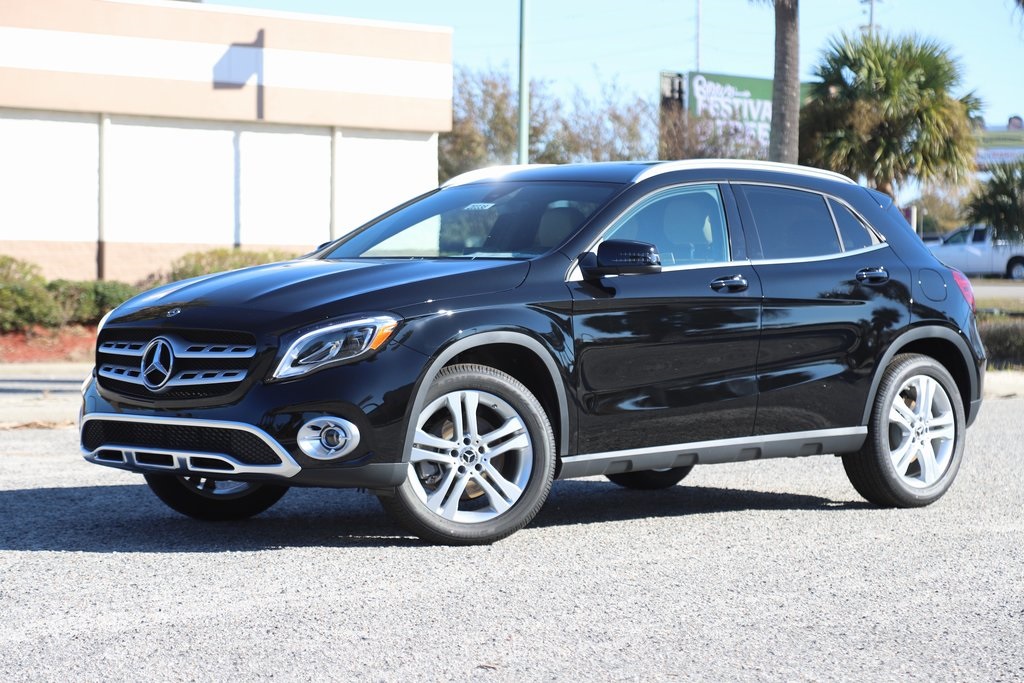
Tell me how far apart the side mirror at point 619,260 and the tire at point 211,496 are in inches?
73.9

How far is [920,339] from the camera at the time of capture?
8.26 metres

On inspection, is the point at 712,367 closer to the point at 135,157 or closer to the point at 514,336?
the point at 514,336

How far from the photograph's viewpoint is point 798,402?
759cm

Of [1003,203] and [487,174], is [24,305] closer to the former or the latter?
[487,174]

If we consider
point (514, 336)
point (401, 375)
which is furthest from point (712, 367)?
point (401, 375)

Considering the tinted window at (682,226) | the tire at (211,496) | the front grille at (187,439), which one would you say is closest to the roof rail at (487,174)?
the tinted window at (682,226)

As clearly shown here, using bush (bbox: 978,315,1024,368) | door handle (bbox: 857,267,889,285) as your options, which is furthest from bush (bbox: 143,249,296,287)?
door handle (bbox: 857,267,889,285)

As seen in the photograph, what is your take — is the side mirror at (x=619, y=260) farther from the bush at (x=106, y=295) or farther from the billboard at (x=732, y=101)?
the billboard at (x=732, y=101)

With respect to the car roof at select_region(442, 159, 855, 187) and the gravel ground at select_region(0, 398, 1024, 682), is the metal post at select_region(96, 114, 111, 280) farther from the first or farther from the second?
the car roof at select_region(442, 159, 855, 187)

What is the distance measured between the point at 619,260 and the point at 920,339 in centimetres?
231

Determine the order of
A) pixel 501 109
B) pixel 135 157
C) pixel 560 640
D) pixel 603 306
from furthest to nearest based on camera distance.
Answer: pixel 501 109, pixel 135 157, pixel 603 306, pixel 560 640

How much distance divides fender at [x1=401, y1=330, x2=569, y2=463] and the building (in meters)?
19.6

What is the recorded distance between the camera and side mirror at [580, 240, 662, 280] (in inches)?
268

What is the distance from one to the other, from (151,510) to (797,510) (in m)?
3.41
